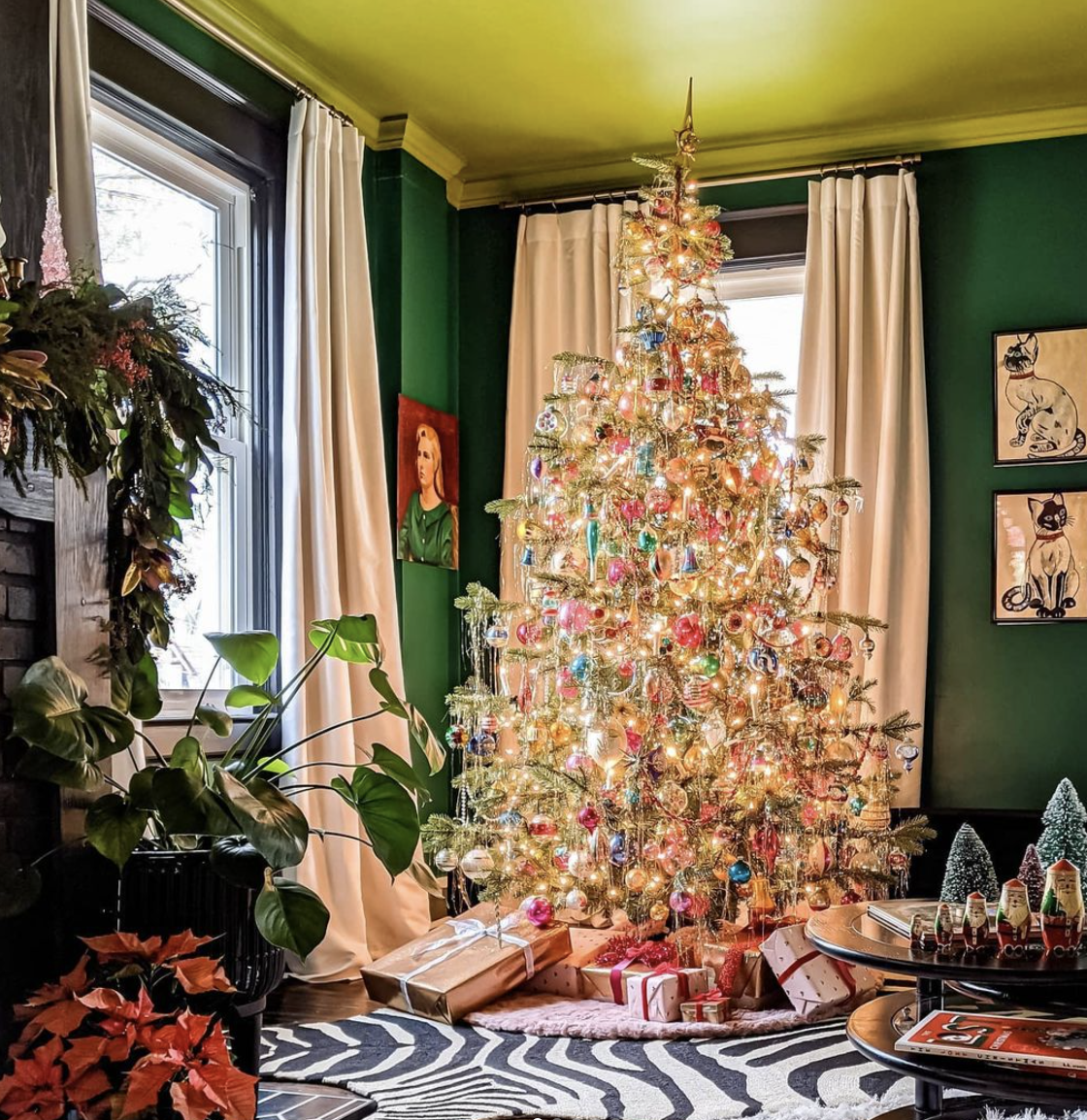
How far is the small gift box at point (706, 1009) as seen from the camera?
348cm

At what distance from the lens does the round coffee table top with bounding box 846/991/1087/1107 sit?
2051mm

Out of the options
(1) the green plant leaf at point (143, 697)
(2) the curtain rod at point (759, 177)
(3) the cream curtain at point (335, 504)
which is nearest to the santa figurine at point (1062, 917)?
(1) the green plant leaf at point (143, 697)

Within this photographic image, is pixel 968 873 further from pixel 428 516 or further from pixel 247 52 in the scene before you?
pixel 247 52

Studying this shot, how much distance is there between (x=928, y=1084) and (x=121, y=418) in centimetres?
193

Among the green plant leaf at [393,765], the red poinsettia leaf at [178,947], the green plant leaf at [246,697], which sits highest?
the green plant leaf at [246,697]

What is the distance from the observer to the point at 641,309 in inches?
158

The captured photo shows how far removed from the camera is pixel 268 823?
2270 mm

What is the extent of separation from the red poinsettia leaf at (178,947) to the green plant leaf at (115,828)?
180 millimetres

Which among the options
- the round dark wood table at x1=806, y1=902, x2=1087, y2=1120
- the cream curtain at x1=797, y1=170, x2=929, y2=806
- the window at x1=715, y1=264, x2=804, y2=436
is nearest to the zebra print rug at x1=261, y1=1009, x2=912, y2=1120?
the round dark wood table at x1=806, y1=902, x2=1087, y2=1120

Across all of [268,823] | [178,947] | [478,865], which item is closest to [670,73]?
[478,865]

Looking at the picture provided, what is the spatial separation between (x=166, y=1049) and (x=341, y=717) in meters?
1.97

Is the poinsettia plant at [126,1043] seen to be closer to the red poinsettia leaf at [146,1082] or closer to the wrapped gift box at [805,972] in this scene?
the red poinsettia leaf at [146,1082]

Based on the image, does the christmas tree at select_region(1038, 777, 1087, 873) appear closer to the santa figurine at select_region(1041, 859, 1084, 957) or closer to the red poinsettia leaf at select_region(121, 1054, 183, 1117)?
the santa figurine at select_region(1041, 859, 1084, 957)

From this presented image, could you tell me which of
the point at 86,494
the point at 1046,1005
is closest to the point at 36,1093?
the point at 86,494
